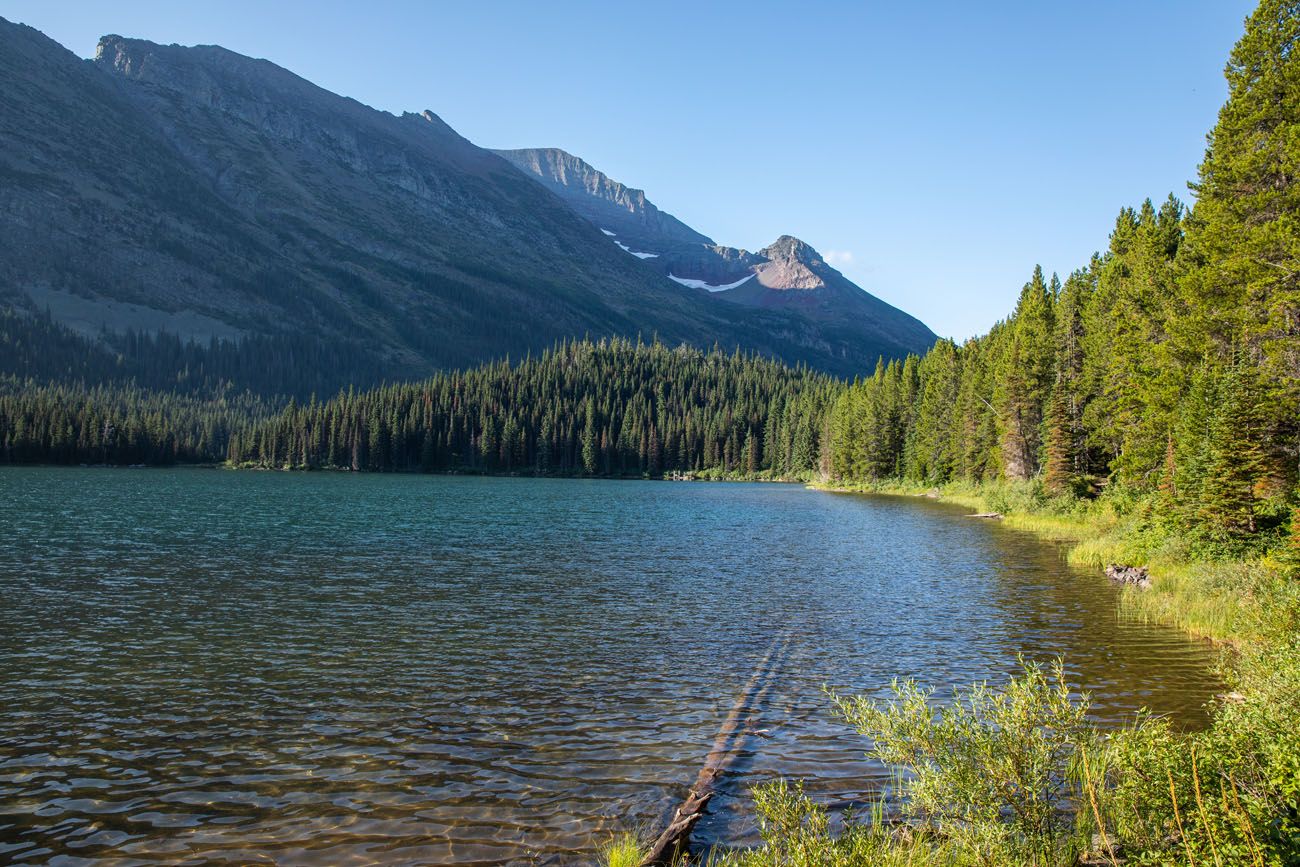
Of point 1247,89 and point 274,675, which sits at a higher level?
point 1247,89

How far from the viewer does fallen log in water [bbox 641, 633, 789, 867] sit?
9.81 metres

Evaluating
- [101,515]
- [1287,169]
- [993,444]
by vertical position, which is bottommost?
[101,515]

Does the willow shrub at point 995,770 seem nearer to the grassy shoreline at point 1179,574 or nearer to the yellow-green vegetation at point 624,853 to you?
the yellow-green vegetation at point 624,853

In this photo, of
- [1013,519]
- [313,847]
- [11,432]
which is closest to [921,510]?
[1013,519]

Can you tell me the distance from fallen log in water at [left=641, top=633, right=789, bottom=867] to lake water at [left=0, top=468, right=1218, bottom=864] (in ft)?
0.77

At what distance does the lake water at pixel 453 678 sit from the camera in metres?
11.3

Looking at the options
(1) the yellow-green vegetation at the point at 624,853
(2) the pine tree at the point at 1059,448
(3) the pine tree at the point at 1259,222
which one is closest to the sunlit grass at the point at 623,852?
(1) the yellow-green vegetation at the point at 624,853

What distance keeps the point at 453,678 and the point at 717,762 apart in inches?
301

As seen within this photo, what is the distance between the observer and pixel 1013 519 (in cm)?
6397

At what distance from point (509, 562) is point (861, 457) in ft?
362

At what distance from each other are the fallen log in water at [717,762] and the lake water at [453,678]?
236 millimetres

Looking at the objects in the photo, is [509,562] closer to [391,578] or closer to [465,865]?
[391,578]

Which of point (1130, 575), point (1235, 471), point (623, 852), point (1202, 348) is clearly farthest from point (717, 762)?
point (1202, 348)

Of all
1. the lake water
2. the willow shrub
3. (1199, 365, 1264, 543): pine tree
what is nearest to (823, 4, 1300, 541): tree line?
(1199, 365, 1264, 543): pine tree
